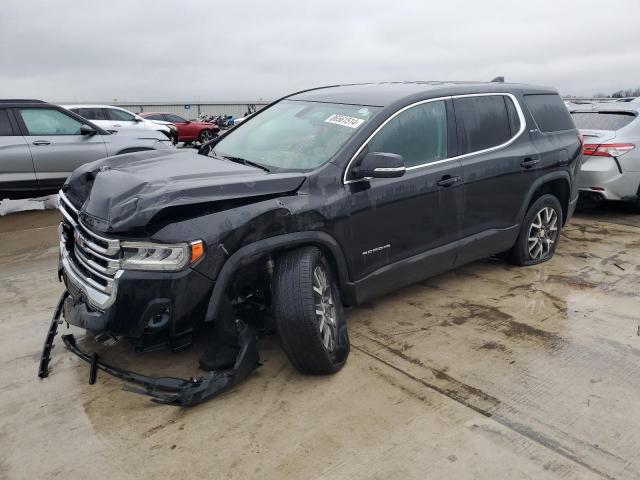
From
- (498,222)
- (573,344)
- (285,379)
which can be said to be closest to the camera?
(285,379)

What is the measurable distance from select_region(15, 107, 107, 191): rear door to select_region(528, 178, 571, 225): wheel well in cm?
626

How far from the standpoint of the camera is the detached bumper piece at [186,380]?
9.09 feet

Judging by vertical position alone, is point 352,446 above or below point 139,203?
below

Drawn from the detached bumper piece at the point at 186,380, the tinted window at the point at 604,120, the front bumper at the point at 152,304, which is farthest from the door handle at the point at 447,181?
the tinted window at the point at 604,120

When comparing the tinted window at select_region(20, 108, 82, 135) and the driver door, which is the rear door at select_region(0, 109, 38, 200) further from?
the driver door

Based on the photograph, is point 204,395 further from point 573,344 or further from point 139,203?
point 573,344

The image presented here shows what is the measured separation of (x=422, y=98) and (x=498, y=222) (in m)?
1.31

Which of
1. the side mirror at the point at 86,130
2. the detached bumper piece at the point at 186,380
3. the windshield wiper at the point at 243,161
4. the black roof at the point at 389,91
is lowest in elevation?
the detached bumper piece at the point at 186,380

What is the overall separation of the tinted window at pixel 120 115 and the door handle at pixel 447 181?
13.0 meters

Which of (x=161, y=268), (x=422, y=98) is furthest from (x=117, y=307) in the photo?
(x=422, y=98)

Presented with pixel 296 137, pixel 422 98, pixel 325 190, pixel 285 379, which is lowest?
pixel 285 379

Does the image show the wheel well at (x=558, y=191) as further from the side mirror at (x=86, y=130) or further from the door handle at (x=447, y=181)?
the side mirror at (x=86, y=130)

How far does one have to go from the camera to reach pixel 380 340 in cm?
362

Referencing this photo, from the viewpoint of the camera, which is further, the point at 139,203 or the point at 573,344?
the point at 573,344
